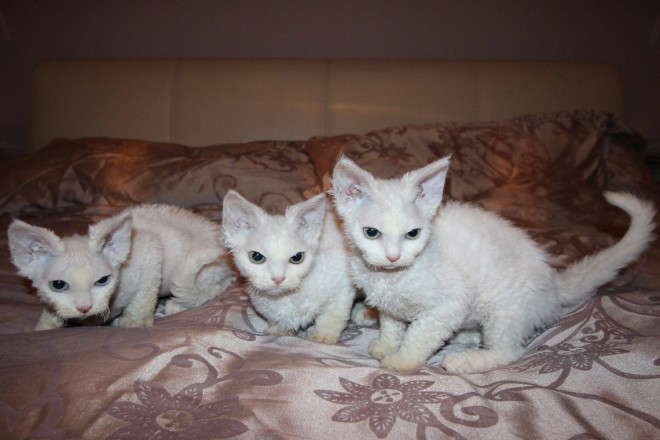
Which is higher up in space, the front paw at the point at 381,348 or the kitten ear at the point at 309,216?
the kitten ear at the point at 309,216

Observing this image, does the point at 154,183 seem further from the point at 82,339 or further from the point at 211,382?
the point at 211,382

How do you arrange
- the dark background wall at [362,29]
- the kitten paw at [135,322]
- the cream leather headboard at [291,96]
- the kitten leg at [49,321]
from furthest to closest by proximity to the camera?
the dark background wall at [362,29] < the cream leather headboard at [291,96] < the kitten paw at [135,322] < the kitten leg at [49,321]

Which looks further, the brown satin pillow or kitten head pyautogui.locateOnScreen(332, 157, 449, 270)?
the brown satin pillow

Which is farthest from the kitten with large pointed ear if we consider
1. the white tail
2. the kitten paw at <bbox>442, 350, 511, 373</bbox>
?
the white tail

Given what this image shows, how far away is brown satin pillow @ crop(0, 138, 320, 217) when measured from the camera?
219 cm

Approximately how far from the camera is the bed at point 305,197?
3.02 feet

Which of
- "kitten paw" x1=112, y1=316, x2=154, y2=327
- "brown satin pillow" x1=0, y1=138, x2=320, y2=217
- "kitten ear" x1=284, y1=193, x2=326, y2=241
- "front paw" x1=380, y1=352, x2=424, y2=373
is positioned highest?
"brown satin pillow" x1=0, y1=138, x2=320, y2=217

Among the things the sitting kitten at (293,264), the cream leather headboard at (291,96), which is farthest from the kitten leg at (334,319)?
the cream leather headboard at (291,96)

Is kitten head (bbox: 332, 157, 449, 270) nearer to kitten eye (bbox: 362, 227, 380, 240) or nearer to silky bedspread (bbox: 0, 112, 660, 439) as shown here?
kitten eye (bbox: 362, 227, 380, 240)

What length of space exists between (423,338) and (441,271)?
20cm

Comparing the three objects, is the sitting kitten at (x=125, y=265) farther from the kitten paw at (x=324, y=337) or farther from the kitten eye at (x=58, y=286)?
the kitten paw at (x=324, y=337)

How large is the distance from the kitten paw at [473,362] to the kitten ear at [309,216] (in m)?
0.54

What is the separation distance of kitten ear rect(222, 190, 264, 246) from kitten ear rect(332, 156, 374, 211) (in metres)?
0.25

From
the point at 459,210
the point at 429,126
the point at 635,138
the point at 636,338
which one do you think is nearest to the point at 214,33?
the point at 429,126
